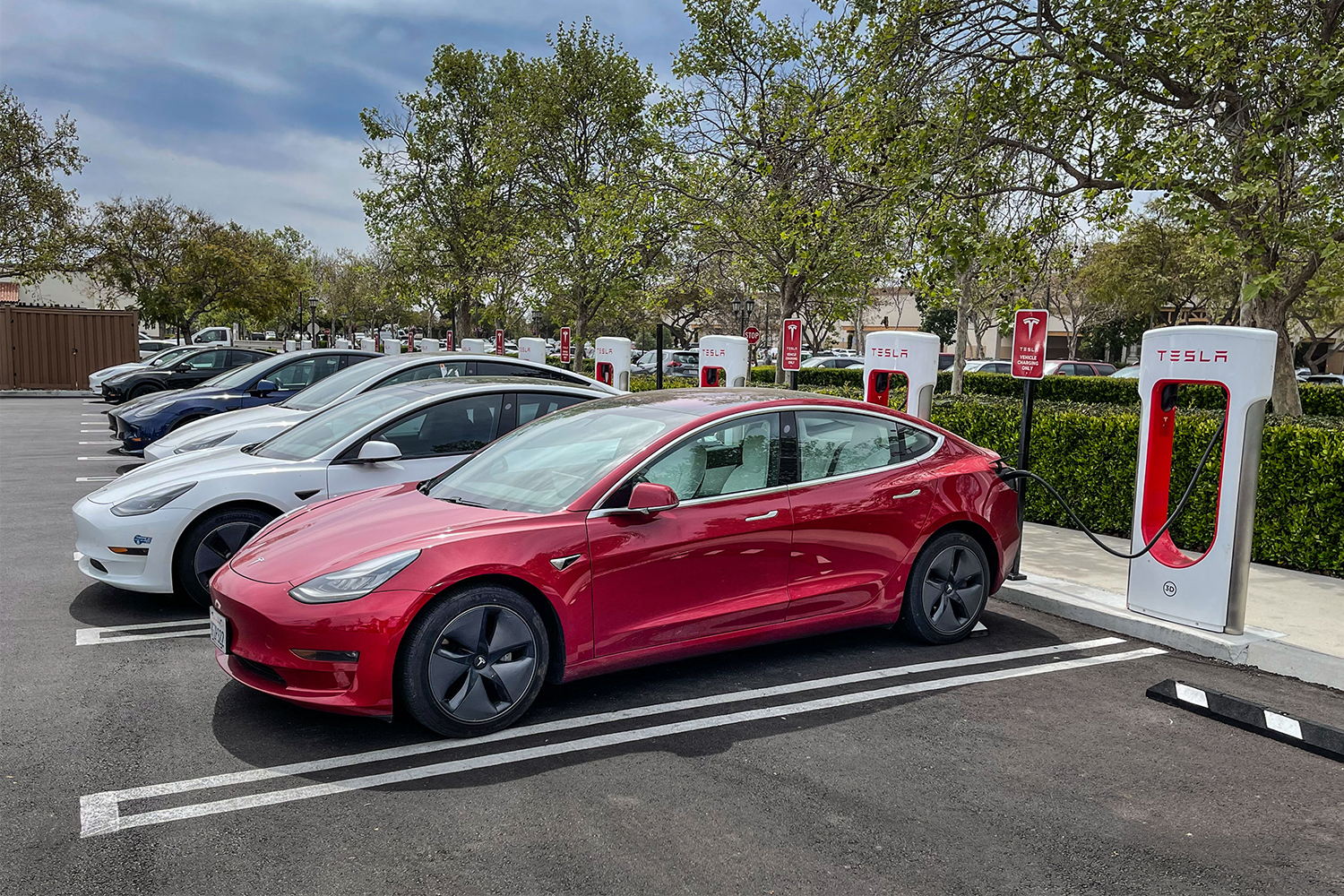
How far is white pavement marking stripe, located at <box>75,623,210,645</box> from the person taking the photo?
18.0 feet

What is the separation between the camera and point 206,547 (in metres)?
5.98

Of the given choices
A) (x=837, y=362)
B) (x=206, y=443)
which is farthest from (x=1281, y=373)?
(x=837, y=362)

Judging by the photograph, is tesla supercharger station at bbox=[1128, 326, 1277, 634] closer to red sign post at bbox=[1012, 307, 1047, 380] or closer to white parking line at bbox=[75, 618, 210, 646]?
red sign post at bbox=[1012, 307, 1047, 380]

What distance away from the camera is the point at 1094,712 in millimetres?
4707

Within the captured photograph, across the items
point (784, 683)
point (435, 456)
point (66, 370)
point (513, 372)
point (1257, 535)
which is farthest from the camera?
point (66, 370)

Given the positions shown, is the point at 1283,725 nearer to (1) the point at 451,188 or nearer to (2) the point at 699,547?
(2) the point at 699,547

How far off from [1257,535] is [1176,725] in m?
3.97

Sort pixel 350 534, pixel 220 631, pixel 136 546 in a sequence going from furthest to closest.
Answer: pixel 136 546
pixel 350 534
pixel 220 631

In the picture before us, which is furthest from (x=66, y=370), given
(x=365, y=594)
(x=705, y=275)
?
(x=365, y=594)

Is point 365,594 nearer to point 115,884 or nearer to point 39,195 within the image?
point 115,884

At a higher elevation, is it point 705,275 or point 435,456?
point 705,275

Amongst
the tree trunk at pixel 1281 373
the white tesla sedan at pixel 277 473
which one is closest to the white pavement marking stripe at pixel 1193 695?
the white tesla sedan at pixel 277 473

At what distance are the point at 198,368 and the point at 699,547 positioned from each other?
62.0ft

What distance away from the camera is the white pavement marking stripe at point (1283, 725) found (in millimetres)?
4430
